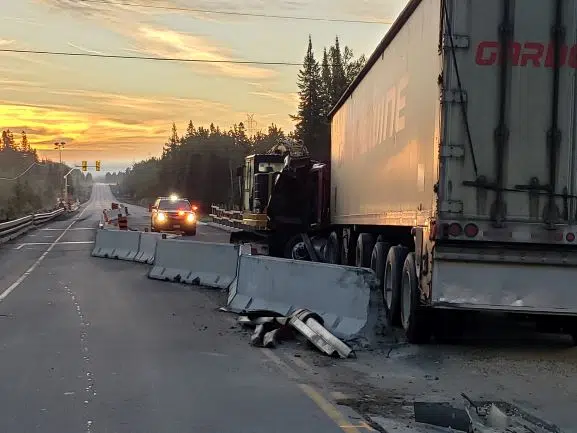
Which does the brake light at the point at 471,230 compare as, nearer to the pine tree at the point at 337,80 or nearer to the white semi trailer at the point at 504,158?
the white semi trailer at the point at 504,158

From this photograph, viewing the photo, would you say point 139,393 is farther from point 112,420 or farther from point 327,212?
point 327,212

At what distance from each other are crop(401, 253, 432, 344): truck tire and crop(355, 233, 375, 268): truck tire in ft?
12.4

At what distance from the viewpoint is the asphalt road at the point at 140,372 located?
5879 millimetres

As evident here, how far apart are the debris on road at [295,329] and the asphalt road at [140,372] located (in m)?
0.31

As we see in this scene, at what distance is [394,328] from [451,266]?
2.37m

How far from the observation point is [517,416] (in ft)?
19.3

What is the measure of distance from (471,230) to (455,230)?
184 millimetres

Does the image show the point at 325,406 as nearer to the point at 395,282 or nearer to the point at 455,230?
the point at 455,230

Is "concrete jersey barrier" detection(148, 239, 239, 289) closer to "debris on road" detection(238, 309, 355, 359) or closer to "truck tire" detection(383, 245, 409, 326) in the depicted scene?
"debris on road" detection(238, 309, 355, 359)

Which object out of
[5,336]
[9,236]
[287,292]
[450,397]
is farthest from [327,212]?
[9,236]

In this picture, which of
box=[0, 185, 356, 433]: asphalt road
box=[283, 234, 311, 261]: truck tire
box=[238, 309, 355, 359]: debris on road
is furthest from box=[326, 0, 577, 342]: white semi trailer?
box=[283, 234, 311, 261]: truck tire

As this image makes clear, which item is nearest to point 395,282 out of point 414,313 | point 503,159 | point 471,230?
point 414,313

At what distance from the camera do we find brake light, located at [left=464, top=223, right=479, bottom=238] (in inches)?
310

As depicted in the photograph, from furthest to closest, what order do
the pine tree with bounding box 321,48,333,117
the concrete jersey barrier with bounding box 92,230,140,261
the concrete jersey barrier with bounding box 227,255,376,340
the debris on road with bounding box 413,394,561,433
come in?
the pine tree with bounding box 321,48,333,117
the concrete jersey barrier with bounding box 92,230,140,261
the concrete jersey barrier with bounding box 227,255,376,340
the debris on road with bounding box 413,394,561,433
